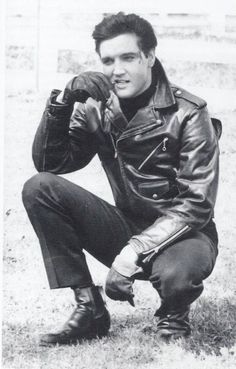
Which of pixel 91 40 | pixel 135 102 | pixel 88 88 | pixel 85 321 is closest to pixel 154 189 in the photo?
pixel 135 102

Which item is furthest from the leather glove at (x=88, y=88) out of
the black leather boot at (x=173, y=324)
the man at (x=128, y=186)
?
the black leather boot at (x=173, y=324)

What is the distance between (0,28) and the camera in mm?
A: 2180

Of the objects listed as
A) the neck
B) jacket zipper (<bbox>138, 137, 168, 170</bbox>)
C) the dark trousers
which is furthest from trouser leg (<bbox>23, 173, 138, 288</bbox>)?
the neck

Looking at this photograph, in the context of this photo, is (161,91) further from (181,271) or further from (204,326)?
(204,326)

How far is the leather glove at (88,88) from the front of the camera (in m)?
1.96

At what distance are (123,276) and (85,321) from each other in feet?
0.97

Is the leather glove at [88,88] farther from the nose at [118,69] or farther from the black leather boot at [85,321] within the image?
the black leather boot at [85,321]

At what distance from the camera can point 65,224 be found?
206 centimetres

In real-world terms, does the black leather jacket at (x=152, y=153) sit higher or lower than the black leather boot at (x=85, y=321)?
higher

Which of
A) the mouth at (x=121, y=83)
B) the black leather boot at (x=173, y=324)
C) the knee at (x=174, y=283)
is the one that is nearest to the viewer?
the knee at (x=174, y=283)

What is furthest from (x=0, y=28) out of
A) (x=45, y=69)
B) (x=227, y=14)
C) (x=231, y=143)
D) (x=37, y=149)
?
(x=231, y=143)

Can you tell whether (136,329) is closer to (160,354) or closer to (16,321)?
(160,354)

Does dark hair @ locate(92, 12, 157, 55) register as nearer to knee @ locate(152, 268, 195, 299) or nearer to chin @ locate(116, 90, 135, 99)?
chin @ locate(116, 90, 135, 99)

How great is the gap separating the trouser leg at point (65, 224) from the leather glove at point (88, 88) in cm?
30
